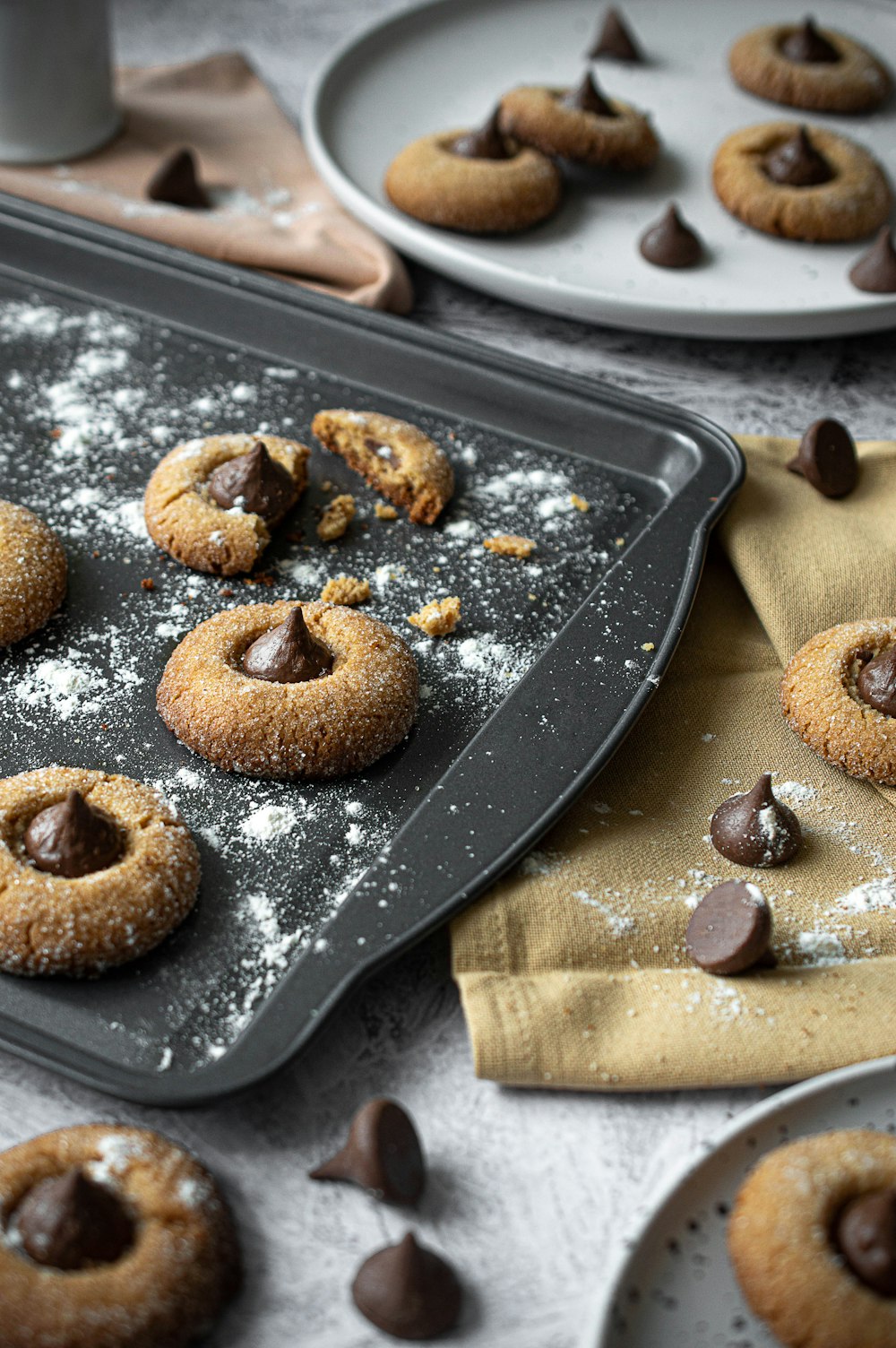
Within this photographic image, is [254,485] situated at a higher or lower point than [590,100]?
lower

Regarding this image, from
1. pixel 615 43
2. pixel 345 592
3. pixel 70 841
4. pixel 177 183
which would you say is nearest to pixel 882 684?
pixel 345 592

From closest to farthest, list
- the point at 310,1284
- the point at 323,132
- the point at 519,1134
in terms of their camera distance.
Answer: the point at 310,1284
the point at 519,1134
the point at 323,132

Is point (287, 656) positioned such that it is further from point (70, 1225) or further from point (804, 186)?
point (804, 186)

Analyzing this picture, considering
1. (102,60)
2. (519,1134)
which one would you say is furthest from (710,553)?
(102,60)

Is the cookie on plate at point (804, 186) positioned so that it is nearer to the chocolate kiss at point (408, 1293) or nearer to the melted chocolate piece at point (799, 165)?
the melted chocolate piece at point (799, 165)

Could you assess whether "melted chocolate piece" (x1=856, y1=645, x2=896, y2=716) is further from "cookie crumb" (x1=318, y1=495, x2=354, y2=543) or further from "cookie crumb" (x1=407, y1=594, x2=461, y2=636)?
"cookie crumb" (x1=318, y1=495, x2=354, y2=543)

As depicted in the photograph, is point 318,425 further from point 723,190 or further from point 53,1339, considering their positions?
point 53,1339

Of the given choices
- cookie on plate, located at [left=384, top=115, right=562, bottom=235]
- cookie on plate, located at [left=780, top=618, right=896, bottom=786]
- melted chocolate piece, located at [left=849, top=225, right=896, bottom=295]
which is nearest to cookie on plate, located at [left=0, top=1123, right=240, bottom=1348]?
cookie on plate, located at [left=780, top=618, right=896, bottom=786]
